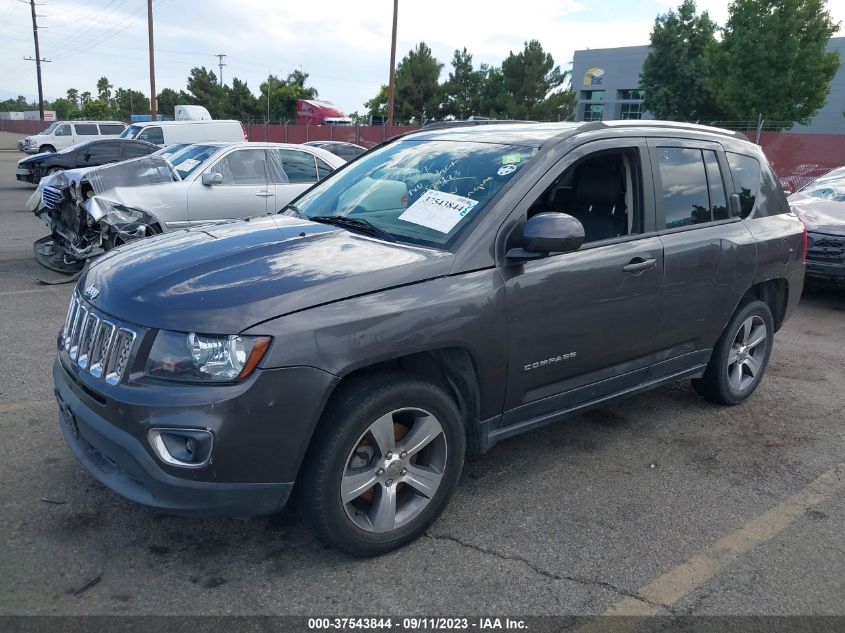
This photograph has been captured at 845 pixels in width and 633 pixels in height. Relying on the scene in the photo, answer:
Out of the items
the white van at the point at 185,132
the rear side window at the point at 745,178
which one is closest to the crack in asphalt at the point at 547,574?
the rear side window at the point at 745,178

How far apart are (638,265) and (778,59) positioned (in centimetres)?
3164

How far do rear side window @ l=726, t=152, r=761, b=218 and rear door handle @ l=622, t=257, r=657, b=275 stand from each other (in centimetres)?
125

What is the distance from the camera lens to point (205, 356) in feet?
8.50

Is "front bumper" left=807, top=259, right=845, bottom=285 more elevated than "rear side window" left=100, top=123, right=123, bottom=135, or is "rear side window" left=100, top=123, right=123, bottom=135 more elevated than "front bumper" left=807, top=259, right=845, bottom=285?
"rear side window" left=100, top=123, right=123, bottom=135

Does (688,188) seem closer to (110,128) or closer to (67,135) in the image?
(110,128)

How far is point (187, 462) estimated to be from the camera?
8.45ft

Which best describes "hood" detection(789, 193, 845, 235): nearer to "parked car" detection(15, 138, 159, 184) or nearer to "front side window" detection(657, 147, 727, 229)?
"front side window" detection(657, 147, 727, 229)

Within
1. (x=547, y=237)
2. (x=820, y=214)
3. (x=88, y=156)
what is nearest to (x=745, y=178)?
(x=547, y=237)

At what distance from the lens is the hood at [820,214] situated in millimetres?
8117

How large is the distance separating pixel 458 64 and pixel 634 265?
4917cm

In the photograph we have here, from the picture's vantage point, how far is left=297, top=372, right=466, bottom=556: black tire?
108 inches

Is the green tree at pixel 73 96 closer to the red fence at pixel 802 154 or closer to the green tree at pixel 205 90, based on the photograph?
the green tree at pixel 205 90

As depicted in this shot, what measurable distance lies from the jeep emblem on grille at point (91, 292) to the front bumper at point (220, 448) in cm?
48

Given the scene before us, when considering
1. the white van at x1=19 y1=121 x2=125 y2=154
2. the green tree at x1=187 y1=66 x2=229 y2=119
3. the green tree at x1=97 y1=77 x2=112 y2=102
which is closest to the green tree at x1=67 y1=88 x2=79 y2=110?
the green tree at x1=97 y1=77 x2=112 y2=102
